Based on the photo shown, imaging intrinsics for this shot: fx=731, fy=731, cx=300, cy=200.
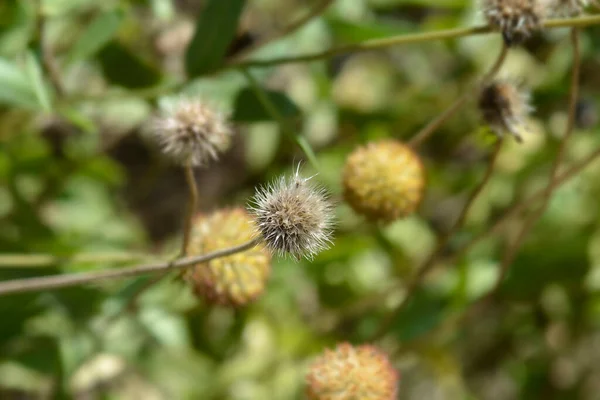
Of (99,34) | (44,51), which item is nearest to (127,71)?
(99,34)

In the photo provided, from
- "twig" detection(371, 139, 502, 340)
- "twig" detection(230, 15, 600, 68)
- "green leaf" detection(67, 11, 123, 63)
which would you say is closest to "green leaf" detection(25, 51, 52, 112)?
"green leaf" detection(67, 11, 123, 63)

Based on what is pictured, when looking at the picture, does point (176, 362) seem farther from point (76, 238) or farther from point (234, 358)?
point (76, 238)

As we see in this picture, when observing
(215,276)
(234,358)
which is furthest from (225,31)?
(234,358)

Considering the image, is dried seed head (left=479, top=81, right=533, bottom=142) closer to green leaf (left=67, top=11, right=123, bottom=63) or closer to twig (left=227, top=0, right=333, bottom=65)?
twig (left=227, top=0, right=333, bottom=65)

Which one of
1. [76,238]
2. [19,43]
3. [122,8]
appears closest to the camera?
[122,8]

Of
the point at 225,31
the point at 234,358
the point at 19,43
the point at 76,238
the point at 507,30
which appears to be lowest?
the point at 507,30

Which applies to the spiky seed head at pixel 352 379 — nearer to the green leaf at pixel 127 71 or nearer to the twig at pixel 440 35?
the twig at pixel 440 35

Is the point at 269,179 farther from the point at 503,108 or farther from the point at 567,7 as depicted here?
the point at 567,7

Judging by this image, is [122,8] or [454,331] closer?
[122,8]
